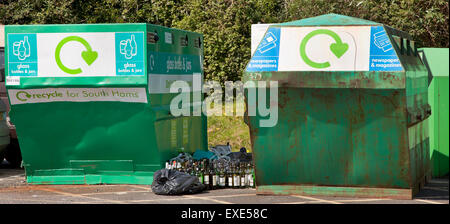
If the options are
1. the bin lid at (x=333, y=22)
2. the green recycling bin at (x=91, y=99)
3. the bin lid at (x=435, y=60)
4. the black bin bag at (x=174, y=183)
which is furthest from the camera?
the bin lid at (x=435, y=60)

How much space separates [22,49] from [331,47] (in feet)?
14.7

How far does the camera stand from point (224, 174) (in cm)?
1063

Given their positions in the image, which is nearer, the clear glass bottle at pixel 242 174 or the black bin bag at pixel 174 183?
the black bin bag at pixel 174 183

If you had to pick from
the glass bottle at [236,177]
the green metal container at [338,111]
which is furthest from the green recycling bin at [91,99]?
the green metal container at [338,111]

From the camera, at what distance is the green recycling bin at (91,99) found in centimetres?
1038

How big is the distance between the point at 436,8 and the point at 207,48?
19.1ft

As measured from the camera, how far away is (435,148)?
446 inches

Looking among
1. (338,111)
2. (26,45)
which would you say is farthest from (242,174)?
(26,45)

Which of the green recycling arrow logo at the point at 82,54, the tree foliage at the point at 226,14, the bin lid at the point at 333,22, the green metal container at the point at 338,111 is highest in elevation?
the tree foliage at the point at 226,14

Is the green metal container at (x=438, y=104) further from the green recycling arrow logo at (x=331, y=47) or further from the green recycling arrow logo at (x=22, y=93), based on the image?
the green recycling arrow logo at (x=22, y=93)

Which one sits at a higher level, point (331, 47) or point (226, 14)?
point (226, 14)

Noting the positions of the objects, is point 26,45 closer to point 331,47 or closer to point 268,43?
point 268,43

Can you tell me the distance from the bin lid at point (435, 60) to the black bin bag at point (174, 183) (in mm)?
3994

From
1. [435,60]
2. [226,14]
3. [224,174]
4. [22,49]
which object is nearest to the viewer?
[22,49]
